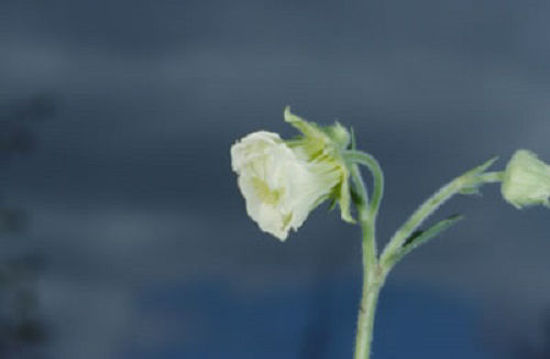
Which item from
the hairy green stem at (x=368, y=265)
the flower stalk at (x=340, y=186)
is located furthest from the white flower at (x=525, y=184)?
the hairy green stem at (x=368, y=265)

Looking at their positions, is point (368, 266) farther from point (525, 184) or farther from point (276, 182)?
point (525, 184)

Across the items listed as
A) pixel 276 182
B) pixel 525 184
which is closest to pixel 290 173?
pixel 276 182

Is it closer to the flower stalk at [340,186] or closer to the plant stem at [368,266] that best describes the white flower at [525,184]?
the flower stalk at [340,186]

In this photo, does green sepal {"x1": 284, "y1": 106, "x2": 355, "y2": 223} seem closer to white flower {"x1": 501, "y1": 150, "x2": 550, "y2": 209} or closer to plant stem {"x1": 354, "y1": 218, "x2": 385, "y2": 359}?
plant stem {"x1": 354, "y1": 218, "x2": 385, "y2": 359}

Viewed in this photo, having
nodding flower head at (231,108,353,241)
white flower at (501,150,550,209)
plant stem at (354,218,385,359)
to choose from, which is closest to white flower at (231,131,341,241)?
nodding flower head at (231,108,353,241)

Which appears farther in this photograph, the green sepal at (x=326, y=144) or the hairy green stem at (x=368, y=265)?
the green sepal at (x=326, y=144)

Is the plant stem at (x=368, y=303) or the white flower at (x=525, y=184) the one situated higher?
the white flower at (x=525, y=184)
